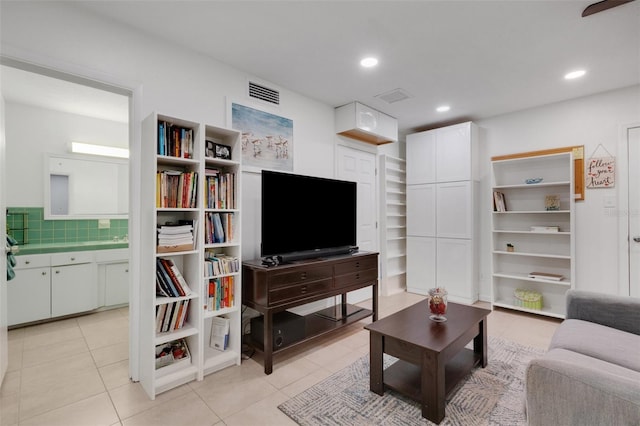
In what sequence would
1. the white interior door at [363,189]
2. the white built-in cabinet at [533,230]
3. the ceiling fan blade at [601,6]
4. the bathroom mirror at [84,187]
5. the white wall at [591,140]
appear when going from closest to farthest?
the ceiling fan blade at [601,6] < the white wall at [591,140] < the white built-in cabinet at [533,230] < the bathroom mirror at [84,187] < the white interior door at [363,189]

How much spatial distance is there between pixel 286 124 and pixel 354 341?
7.68 feet

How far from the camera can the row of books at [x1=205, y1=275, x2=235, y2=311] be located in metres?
2.37

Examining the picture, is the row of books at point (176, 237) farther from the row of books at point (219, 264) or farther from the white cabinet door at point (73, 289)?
the white cabinet door at point (73, 289)

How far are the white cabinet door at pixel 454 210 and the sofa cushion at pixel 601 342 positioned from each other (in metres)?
2.16

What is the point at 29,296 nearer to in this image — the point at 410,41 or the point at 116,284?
the point at 116,284

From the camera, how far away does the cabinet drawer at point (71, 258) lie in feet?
11.5

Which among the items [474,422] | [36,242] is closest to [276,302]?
[474,422]

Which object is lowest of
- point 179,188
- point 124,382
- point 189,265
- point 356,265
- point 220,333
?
point 124,382

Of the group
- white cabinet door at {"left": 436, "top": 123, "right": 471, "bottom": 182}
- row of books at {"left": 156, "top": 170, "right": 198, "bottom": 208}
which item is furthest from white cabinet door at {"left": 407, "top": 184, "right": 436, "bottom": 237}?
row of books at {"left": 156, "top": 170, "right": 198, "bottom": 208}

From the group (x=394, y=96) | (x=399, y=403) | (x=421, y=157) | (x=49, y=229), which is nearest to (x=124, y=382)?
(x=399, y=403)

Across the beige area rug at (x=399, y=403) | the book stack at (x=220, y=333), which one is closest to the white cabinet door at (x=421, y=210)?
the beige area rug at (x=399, y=403)

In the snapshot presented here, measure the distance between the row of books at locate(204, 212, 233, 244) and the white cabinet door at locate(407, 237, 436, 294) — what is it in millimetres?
3124

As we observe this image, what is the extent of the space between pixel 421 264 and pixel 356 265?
1.89 metres

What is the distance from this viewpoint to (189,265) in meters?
2.40
